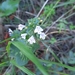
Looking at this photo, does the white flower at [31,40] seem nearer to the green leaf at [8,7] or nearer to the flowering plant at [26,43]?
the flowering plant at [26,43]

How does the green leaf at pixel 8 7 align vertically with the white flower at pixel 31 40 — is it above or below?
above

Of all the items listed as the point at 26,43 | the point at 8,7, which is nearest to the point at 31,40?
the point at 26,43

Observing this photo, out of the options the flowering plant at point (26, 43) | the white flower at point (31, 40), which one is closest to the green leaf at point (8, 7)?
the flowering plant at point (26, 43)

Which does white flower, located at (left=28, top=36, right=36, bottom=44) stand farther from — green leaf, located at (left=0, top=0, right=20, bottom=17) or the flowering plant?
green leaf, located at (left=0, top=0, right=20, bottom=17)

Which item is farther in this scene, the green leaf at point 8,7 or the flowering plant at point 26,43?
the green leaf at point 8,7

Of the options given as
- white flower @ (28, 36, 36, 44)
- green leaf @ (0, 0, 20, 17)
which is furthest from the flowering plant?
green leaf @ (0, 0, 20, 17)

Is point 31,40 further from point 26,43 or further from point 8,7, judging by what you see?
point 8,7

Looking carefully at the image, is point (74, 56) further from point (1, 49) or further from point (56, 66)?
point (1, 49)

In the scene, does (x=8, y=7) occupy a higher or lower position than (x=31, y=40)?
higher
